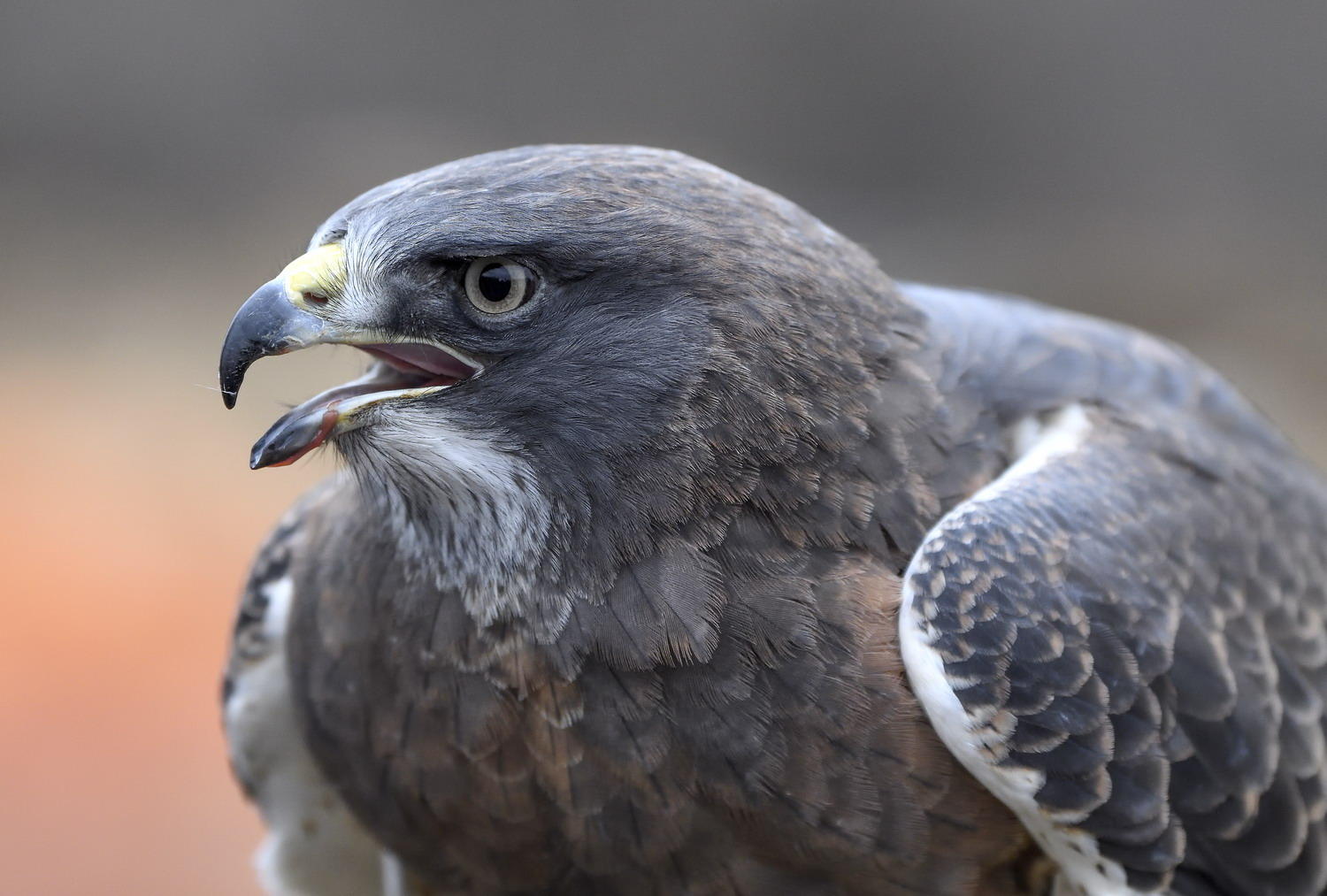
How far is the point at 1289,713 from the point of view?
3.28 metres

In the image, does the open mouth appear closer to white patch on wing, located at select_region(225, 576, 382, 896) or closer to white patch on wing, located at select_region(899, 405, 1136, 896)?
white patch on wing, located at select_region(225, 576, 382, 896)

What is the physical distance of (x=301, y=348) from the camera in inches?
111

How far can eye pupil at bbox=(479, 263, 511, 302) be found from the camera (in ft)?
9.31

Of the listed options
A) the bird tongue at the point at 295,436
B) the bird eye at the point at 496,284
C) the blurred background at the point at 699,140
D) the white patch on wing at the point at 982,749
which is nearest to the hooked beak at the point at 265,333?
the bird tongue at the point at 295,436

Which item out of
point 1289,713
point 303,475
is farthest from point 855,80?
point 1289,713

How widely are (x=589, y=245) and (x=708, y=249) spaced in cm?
28

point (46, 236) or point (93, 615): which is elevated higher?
point (46, 236)

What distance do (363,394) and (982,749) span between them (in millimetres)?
1518

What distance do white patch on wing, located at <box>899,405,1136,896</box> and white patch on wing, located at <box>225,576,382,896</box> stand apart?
1.73m

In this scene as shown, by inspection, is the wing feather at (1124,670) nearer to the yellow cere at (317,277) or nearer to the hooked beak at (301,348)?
the hooked beak at (301,348)

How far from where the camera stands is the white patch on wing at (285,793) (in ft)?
12.6

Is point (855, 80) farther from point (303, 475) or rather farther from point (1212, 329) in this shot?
point (303, 475)

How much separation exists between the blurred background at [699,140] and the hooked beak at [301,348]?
7.42m

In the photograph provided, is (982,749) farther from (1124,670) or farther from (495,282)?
(495,282)
